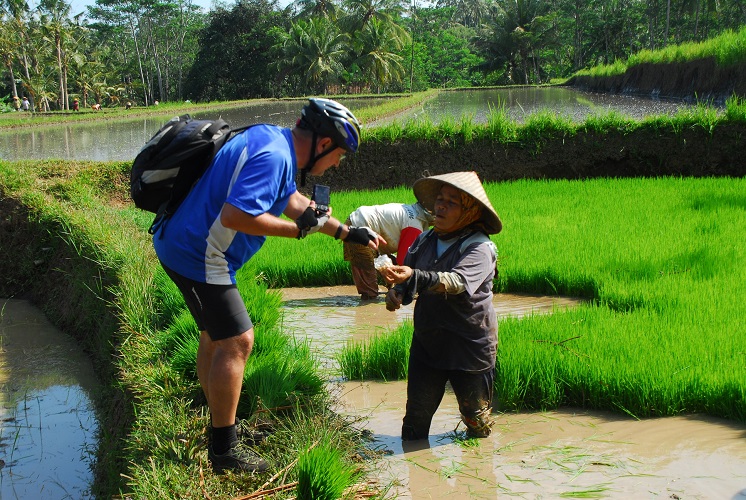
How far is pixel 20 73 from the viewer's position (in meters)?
40.6

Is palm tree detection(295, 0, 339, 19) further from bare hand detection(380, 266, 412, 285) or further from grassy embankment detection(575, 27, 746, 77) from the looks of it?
bare hand detection(380, 266, 412, 285)

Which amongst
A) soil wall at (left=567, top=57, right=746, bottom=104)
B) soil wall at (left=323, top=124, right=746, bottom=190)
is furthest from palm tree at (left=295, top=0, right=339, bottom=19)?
soil wall at (left=323, top=124, right=746, bottom=190)

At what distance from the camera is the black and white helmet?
8.56 feet

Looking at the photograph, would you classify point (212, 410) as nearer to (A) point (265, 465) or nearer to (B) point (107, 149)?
(A) point (265, 465)

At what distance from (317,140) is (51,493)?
7.25ft

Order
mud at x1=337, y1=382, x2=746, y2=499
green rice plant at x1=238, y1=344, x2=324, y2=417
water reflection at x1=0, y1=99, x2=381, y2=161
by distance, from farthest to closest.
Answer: water reflection at x1=0, y1=99, x2=381, y2=161 < green rice plant at x1=238, y1=344, x2=324, y2=417 < mud at x1=337, y1=382, x2=746, y2=499

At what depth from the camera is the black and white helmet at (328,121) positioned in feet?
8.56

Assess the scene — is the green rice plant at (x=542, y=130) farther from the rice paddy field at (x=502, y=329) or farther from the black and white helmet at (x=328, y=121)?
the black and white helmet at (x=328, y=121)

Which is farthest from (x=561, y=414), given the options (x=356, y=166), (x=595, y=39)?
(x=595, y=39)

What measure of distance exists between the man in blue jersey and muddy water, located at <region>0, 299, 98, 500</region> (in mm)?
1450

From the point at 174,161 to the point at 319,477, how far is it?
44.4 inches

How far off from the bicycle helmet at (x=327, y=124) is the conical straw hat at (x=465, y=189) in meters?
0.43

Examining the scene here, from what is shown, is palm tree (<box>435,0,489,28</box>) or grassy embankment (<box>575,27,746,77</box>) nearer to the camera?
grassy embankment (<box>575,27,746,77</box>)

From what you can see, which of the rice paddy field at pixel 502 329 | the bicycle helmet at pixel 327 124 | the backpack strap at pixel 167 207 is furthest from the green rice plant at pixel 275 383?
the bicycle helmet at pixel 327 124
